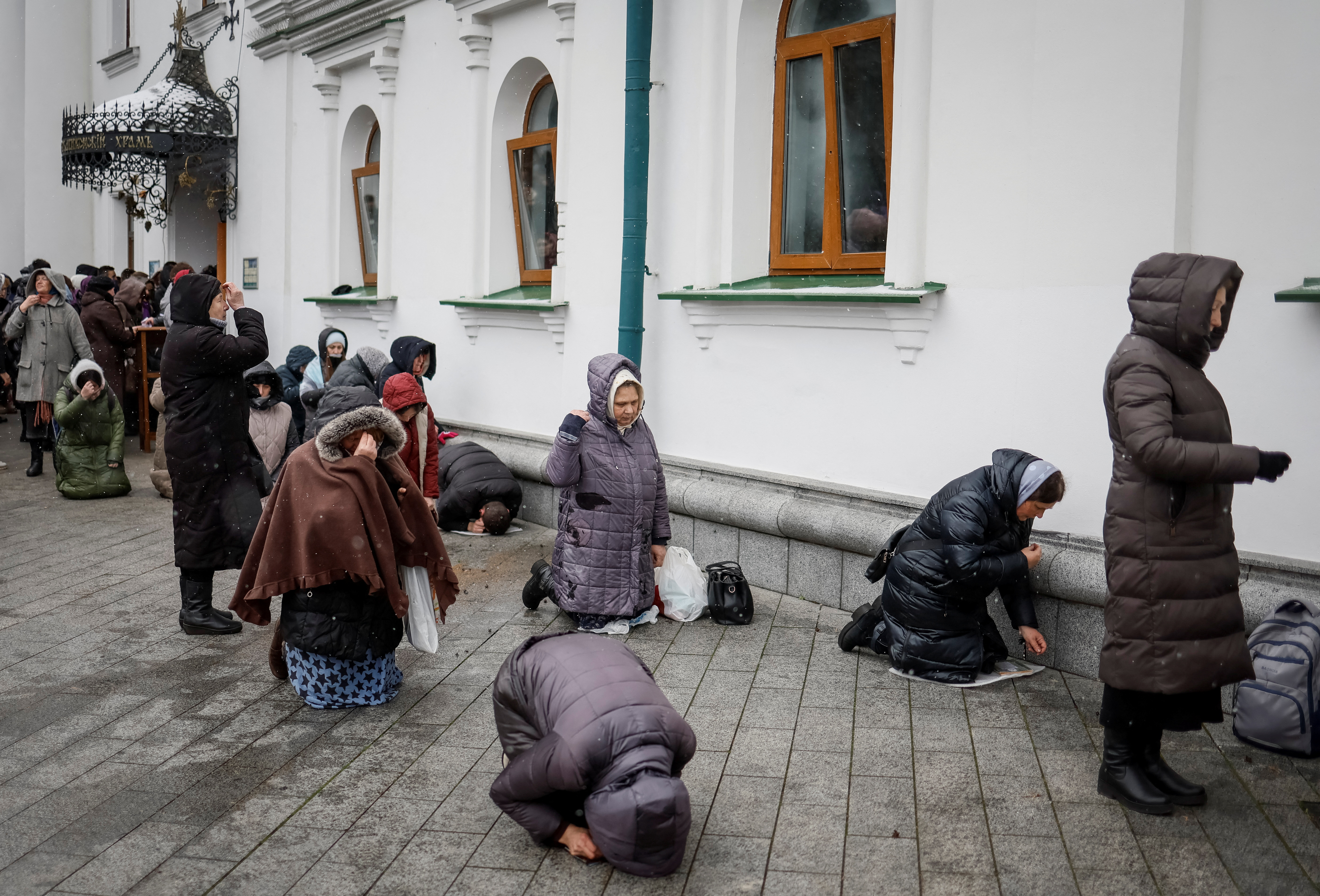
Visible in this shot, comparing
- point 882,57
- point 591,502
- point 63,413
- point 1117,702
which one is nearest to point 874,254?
point 882,57

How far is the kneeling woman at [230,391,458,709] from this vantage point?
5137 millimetres

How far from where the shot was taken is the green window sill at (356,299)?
39.1 feet

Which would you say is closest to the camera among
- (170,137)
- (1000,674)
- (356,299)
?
(1000,674)

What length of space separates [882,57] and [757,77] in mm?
951

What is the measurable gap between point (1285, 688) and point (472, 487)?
5893mm

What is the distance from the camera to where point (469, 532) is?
9.35 meters

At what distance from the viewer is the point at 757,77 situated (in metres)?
7.79

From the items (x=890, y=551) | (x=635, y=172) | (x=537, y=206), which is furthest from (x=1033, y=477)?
(x=537, y=206)

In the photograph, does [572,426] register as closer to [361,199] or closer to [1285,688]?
[1285,688]

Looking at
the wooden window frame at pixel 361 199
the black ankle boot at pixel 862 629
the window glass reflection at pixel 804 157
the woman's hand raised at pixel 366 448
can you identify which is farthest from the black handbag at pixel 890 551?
the wooden window frame at pixel 361 199

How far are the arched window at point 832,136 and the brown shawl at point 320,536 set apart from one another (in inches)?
134

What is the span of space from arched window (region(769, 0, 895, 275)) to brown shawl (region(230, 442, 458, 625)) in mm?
3398

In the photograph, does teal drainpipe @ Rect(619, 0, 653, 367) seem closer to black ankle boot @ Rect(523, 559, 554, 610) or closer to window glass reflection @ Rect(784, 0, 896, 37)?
window glass reflection @ Rect(784, 0, 896, 37)

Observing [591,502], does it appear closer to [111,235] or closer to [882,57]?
[882,57]
